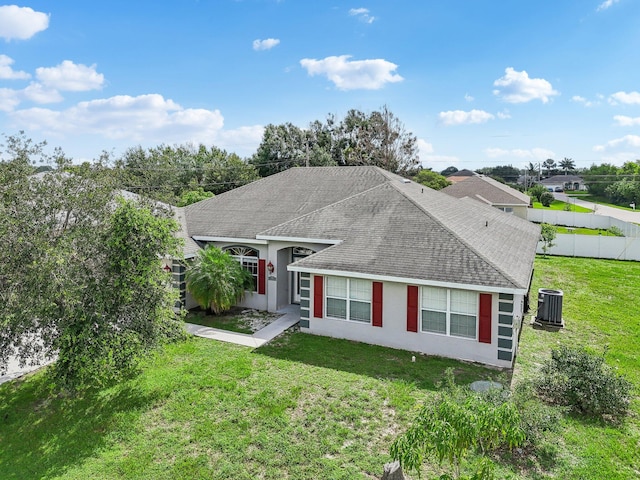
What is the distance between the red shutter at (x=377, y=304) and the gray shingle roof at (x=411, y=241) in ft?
1.89

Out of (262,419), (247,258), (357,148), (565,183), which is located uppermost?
(357,148)

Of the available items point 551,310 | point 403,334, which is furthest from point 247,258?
point 551,310

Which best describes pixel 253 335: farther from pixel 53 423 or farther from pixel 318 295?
pixel 53 423

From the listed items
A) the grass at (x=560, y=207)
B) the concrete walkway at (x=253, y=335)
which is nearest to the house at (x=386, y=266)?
the concrete walkway at (x=253, y=335)

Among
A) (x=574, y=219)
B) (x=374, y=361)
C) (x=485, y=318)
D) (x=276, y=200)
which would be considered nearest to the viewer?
(x=485, y=318)

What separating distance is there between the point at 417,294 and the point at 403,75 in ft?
57.2

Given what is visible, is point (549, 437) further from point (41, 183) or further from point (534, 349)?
point (41, 183)

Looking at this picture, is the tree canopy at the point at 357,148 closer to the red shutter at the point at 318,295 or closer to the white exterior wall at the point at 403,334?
the red shutter at the point at 318,295

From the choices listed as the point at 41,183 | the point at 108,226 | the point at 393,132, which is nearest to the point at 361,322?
the point at 108,226

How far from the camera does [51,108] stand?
71.9 feet

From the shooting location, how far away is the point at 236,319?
15328 millimetres

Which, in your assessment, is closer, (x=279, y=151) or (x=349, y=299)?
(x=349, y=299)

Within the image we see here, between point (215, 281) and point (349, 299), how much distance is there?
531cm

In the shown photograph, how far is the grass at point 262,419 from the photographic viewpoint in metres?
6.95
